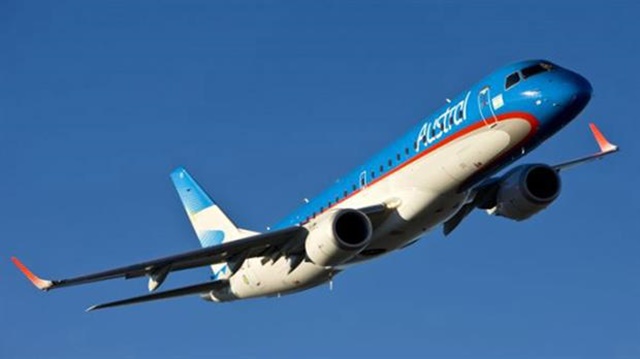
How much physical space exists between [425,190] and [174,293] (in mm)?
13159

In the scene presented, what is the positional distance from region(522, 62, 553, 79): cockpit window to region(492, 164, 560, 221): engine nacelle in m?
5.46

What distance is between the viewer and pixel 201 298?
47.6 meters

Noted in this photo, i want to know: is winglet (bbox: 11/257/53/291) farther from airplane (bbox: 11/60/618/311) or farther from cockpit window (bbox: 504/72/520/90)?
cockpit window (bbox: 504/72/520/90)

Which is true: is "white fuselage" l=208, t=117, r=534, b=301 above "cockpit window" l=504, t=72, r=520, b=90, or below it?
below

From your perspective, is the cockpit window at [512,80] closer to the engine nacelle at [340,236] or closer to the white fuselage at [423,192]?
the white fuselage at [423,192]

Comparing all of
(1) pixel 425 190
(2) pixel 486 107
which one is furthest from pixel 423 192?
(2) pixel 486 107

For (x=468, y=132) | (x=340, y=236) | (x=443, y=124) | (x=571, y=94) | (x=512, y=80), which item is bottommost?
(x=340, y=236)

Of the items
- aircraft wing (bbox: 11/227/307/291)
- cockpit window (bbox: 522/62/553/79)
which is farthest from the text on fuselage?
aircraft wing (bbox: 11/227/307/291)

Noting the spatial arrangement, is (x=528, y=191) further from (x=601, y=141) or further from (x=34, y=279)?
(x=34, y=279)

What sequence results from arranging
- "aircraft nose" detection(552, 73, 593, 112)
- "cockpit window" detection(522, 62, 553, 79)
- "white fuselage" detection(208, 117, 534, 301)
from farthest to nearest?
"white fuselage" detection(208, 117, 534, 301) → "cockpit window" detection(522, 62, 553, 79) → "aircraft nose" detection(552, 73, 593, 112)

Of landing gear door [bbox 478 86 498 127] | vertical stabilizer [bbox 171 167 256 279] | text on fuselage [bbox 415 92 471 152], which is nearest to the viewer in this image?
landing gear door [bbox 478 86 498 127]

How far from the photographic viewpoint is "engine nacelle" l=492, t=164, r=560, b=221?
38.8m

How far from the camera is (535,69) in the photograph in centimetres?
3469

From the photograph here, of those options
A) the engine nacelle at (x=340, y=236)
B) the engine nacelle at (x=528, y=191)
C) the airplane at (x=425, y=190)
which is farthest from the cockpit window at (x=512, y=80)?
the engine nacelle at (x=340, y=236)
